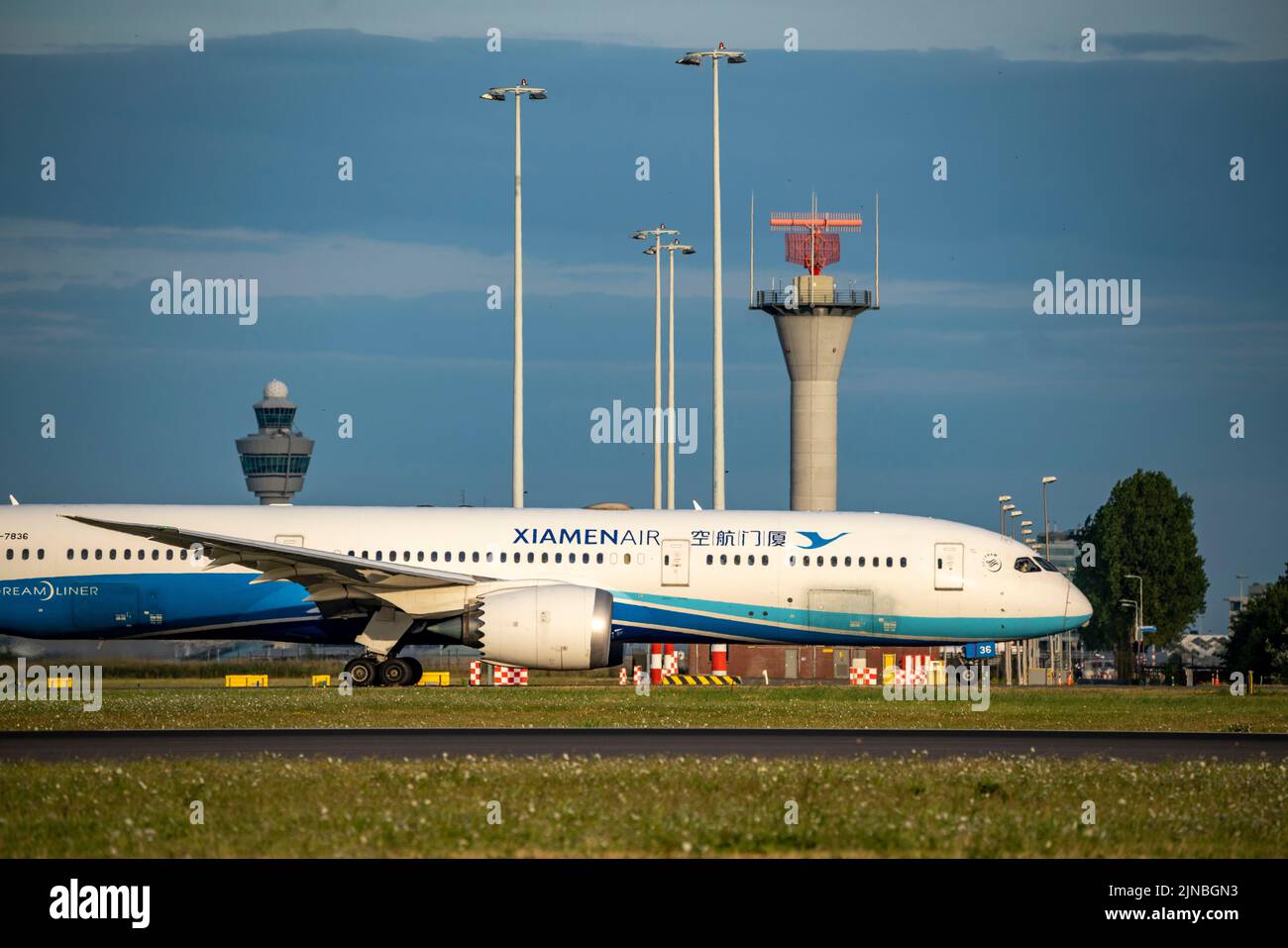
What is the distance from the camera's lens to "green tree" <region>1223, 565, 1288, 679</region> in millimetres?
79756

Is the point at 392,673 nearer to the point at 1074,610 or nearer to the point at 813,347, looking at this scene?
the point at 1074,610

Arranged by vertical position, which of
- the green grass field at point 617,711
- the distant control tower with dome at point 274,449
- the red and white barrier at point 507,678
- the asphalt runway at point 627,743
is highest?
the distant control tower with dome at point 274,449

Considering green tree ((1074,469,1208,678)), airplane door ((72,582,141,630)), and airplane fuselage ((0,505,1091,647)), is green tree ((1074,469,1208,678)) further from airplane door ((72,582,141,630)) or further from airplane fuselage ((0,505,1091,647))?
airplane door ((72,582,141,630))

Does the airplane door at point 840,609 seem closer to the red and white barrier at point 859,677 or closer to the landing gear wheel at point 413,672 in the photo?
the landing gear wheel at point 413,672

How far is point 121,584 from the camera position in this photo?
32.8m

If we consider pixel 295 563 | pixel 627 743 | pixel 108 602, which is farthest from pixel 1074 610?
pixel 108 602

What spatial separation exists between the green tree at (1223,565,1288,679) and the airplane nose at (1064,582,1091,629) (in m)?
43.1

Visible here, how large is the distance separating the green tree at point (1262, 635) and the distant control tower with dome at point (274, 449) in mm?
68908

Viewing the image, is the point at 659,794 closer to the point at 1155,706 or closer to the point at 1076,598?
the point at 1155,706

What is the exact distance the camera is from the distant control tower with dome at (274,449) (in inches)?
5054

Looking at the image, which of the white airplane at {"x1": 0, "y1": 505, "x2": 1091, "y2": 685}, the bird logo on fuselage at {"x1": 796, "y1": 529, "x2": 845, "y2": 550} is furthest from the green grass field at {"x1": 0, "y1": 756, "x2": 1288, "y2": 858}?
the bird logo on fuselage at {"x1": 796, "y1": 529, "x2": 845, "y2": 550}

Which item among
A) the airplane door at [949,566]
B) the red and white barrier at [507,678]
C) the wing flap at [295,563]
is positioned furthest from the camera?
the red and white barrier at [507,678]

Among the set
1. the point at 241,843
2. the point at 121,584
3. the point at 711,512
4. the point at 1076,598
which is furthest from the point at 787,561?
the point at 241,843

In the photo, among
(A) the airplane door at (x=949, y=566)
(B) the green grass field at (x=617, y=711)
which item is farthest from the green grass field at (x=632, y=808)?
(A) the airplane door at (x=949, y=566)
